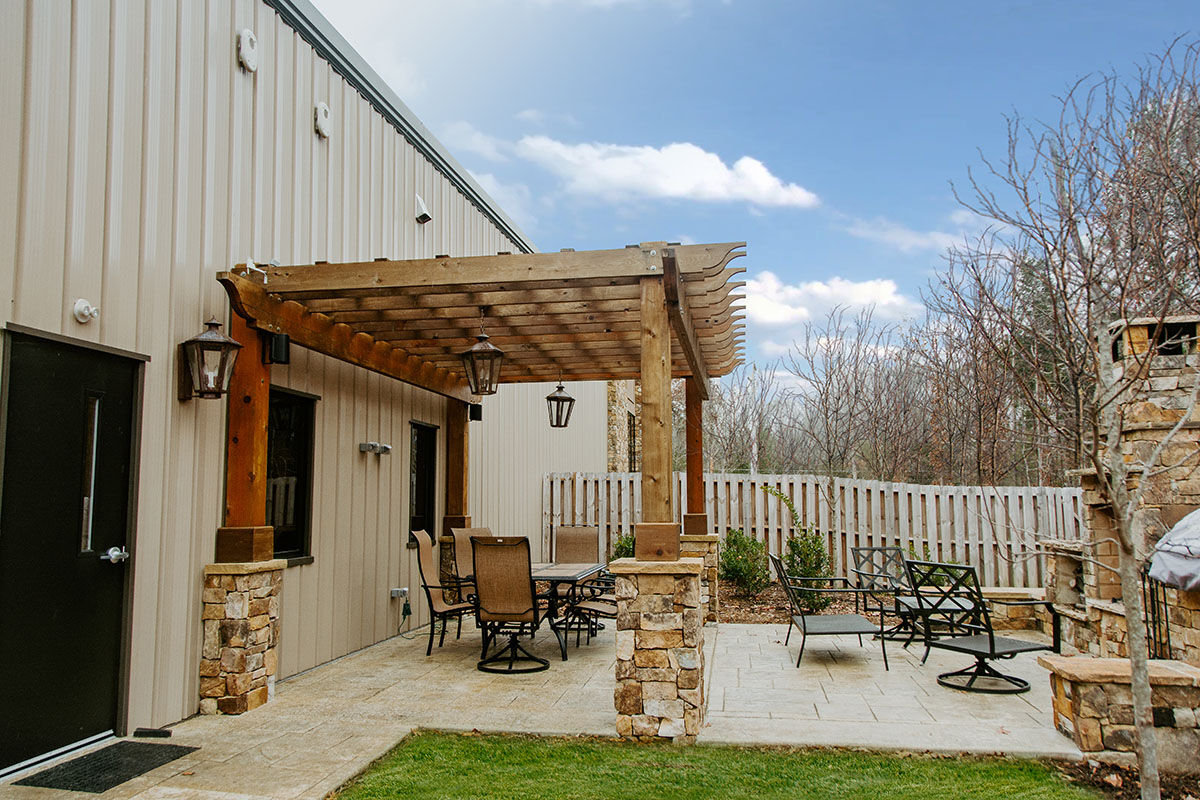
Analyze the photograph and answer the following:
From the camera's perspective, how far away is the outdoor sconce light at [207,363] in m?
4.19

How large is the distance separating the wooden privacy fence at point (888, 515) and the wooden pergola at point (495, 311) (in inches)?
153

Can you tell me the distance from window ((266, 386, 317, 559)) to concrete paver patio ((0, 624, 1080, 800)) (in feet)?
3.20

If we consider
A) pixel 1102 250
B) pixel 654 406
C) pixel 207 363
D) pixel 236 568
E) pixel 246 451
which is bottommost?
pixel 236 568

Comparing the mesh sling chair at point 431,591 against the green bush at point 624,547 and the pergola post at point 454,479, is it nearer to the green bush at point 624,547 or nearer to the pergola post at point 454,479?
the pergola post at point 454,479

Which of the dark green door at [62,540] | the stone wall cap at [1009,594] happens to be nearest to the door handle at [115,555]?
the dark green door at [62,540]

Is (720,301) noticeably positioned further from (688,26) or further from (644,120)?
(644,120)

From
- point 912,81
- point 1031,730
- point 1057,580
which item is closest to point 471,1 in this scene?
point 912,81

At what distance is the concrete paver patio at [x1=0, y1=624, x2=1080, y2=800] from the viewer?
3.50m

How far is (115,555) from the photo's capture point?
379 centimetres

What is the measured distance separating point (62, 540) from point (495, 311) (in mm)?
2822

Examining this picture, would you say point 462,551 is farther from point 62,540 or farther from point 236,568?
point 62,540

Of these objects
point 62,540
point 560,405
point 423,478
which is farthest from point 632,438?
point 62,540

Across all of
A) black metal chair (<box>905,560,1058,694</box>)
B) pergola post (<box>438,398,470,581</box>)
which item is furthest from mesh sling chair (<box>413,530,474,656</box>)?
black metal chair (<box>905,560,1058,694</box>)

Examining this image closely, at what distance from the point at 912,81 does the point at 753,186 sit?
14.8 m
